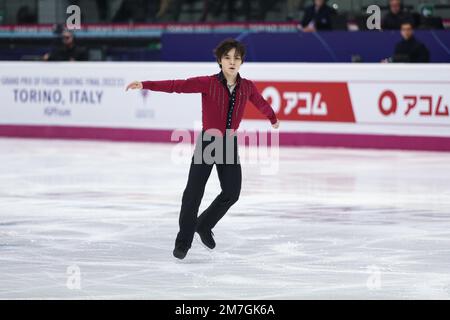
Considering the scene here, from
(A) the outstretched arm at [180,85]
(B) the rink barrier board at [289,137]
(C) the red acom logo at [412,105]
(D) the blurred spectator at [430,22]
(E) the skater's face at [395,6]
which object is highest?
(A) the outstretched arm at [180,85]

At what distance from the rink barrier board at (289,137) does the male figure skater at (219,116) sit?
8370mm

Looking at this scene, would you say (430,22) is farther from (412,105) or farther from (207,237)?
(207,237)

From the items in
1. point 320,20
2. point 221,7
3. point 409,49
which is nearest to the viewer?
point 409,49

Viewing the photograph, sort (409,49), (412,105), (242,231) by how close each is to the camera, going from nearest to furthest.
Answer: (242,231) < (412,105) < (409,49)

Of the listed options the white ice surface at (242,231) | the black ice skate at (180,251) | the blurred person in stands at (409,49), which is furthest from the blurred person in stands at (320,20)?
the black ice skate at (180,251)

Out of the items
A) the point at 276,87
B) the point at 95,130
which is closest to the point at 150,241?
the point at 276,87

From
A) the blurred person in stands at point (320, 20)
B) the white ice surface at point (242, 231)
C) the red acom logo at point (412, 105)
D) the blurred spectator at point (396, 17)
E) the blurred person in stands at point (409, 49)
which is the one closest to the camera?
the white ice surface at point (242, 231)

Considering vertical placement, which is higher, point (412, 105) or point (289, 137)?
point (412, 105)

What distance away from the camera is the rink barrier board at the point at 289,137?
15359 mm

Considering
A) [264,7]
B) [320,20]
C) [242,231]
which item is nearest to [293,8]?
[264,7]

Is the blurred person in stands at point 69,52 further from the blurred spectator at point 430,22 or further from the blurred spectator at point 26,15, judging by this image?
the blurred spectator at point 430,22

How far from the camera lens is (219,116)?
703cm

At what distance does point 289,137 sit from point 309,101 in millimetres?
578
